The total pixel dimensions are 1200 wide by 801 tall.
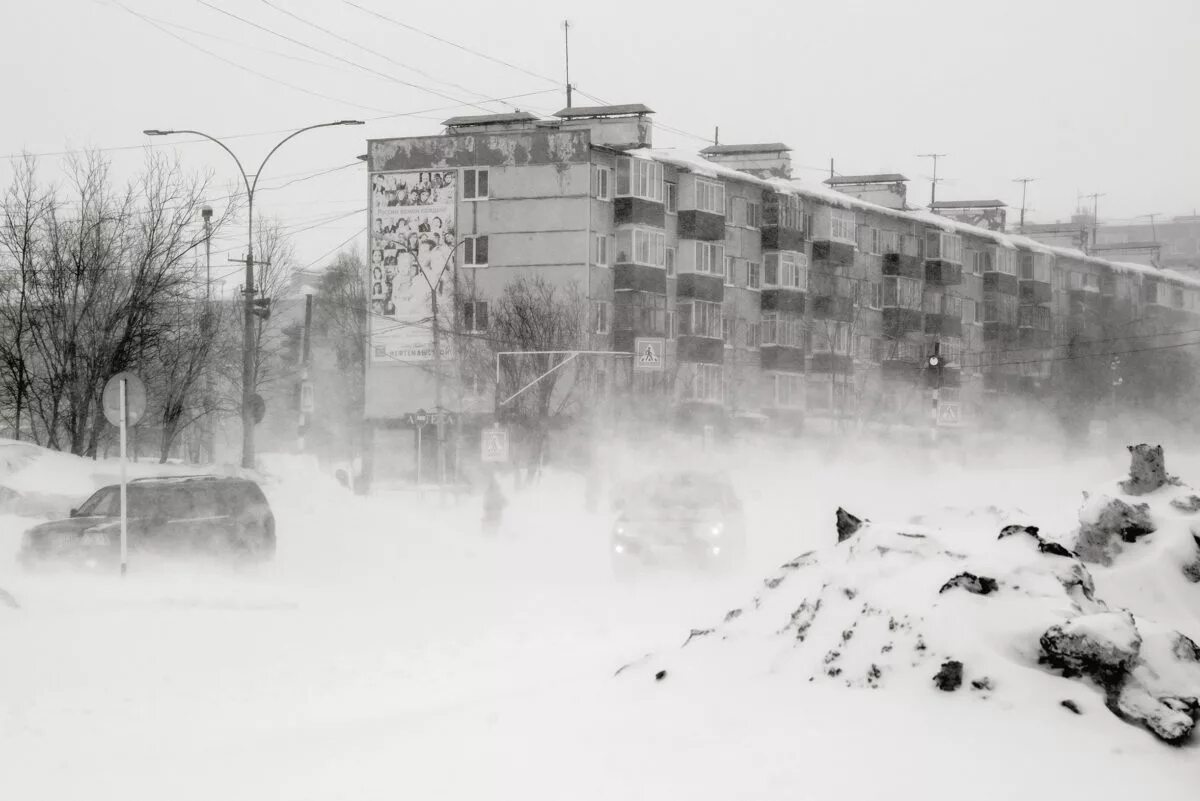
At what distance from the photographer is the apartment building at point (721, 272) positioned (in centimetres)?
5584

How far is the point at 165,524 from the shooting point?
1895 centimetres

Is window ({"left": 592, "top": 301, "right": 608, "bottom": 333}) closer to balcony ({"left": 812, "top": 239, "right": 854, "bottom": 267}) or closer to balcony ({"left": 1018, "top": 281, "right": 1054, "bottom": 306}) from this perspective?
balcony ({"left": 812, "top": 239, "right": 854, "bottom": 267})

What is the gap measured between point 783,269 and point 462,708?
198 ft

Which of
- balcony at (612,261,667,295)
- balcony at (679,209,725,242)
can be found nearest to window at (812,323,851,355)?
balcony at (679,209,725,242)

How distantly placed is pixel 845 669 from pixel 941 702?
0.69 meters

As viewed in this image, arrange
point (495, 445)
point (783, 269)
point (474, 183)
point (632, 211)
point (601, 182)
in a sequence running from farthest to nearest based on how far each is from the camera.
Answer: point (783, 269), point (632, 211), point (601, 182), point (474, 183), point (495, 445)

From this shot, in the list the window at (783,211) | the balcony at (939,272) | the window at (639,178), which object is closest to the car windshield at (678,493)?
the window at (639,178)

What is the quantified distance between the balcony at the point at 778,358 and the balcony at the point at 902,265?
12.7 metres

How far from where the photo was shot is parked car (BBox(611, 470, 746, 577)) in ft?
65.2

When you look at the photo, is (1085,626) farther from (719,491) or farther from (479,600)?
(719,491)

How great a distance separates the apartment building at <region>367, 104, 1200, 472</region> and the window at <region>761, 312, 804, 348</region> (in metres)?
0.09

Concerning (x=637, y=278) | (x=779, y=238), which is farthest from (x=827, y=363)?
(x=637, y=278)

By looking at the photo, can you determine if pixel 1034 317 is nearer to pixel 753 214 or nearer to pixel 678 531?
pixel 753 214

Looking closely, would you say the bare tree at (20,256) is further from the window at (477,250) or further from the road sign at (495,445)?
the window at (477,250)
